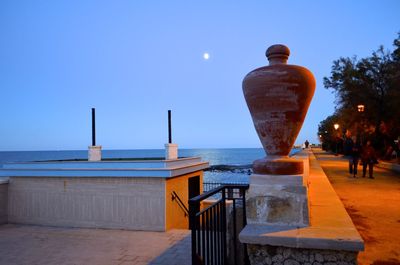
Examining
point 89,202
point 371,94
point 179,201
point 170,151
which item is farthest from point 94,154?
point 371,94

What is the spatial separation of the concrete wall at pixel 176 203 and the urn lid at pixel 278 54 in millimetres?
7956

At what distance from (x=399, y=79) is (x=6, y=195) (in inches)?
861

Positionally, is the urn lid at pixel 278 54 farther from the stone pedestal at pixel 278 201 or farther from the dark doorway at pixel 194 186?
the dark doorway at pixel 194 186

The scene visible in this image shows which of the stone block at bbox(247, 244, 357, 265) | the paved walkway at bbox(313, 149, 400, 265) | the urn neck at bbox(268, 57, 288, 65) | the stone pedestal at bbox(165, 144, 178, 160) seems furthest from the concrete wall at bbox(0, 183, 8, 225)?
the urn neck at bbox(268, 57, 288, 65)

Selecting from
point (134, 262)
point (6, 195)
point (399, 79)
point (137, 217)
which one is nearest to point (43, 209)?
point (6, 195)

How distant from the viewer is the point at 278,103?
350cm

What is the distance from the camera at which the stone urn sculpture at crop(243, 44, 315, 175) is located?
11.4 feet

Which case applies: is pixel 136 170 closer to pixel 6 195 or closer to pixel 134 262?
pixel 134 262

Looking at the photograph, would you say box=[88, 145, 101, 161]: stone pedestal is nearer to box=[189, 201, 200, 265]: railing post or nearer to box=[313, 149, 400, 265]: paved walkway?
box=[313, 149, 400, 265]: paved walkway

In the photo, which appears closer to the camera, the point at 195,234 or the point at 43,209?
the point at 195,234

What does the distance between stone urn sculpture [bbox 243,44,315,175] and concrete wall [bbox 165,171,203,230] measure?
7.76 m

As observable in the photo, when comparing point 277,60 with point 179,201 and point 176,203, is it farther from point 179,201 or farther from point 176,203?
point 179,201

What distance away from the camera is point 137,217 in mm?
11055

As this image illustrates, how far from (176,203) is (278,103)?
8781mm
